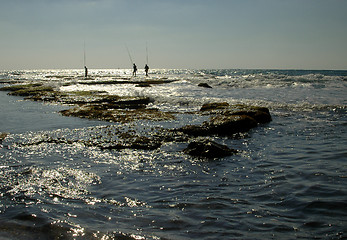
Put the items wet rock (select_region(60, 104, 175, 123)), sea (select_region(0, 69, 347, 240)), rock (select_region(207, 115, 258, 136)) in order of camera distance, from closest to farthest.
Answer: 1. sea (select_region(0, 69, 347, 240))
2. rock (select_region(207, 115, 258, 136))
3. wet rock (select_region(60, 104, 175, 123))

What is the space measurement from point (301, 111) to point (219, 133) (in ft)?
24.6

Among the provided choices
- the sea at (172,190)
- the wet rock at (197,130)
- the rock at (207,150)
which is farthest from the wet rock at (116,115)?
the rock at (207,150)

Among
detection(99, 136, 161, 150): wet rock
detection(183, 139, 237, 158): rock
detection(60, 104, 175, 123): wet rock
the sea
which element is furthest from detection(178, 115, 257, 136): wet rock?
detection(60, 104, 175, 123): wet rock

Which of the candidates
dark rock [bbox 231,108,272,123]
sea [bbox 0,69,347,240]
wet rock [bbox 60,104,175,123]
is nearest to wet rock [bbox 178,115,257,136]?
sea [bbox 0,69,347,240]

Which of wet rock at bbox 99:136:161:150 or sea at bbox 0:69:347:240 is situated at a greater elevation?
wet rock at bbox 99:136:161:150

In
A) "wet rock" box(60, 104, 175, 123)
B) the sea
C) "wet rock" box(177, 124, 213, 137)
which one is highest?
"wet rock" box(60, 104, 175, 123)

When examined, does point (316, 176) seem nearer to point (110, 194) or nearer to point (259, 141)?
point (259, 141)

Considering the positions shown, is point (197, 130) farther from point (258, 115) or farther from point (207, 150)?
point (258, 115)

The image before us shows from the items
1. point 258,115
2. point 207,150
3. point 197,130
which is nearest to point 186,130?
point 197,130

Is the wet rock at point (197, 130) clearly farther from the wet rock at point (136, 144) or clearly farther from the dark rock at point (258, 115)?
the dark rock at point (258, 115)

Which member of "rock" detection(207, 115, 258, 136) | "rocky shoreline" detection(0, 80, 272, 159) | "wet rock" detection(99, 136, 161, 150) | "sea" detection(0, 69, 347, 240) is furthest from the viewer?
"rock" detection(207, 115, 258, 136)

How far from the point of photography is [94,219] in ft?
13.7

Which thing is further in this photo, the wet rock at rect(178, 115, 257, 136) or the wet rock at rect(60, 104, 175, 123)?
the wet rock at rect(60, 104, 175, 123)

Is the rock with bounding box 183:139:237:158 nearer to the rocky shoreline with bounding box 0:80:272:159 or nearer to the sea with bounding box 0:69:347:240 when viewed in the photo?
the rocky shoreline with bounding box 0:80:272:159
